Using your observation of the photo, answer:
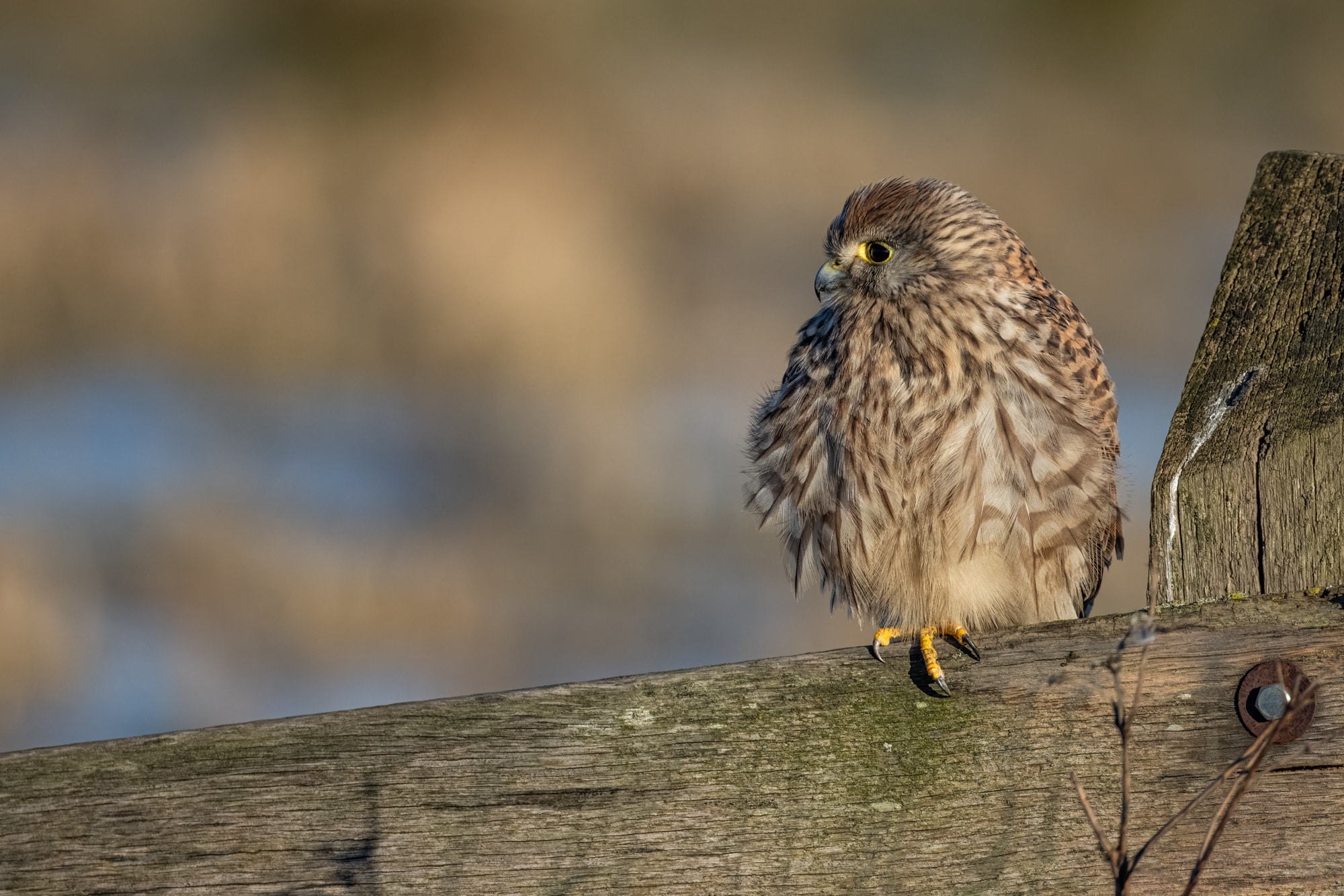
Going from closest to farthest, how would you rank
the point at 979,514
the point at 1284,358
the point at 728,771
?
the point at 728,771
the point at 1284,358
the point at 979,514

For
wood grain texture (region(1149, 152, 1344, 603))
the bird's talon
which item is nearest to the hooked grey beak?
wood grain texture (region(1149, 152, 1344, 603))

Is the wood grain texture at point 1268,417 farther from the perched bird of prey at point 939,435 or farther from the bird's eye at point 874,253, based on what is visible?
the bird's eye at point 874,253

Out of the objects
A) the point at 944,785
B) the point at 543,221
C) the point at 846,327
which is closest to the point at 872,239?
the point at 846,327

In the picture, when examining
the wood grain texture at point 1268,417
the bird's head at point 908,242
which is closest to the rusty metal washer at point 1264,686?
the wood grain texture at point 1268,417

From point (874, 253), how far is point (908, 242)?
87mm

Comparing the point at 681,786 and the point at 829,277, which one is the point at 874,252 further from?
the point at 681,786

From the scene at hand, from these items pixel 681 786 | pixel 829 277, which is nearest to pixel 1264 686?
pixel 681 786

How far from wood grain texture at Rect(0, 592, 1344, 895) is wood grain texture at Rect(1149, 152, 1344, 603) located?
11cm

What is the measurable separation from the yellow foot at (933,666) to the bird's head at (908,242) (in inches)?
59.5

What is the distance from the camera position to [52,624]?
355cm

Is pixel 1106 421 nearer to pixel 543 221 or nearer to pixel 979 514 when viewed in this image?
pixel 979 514

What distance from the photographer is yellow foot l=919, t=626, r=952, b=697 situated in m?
1.64

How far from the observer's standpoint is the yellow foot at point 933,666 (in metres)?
1.64

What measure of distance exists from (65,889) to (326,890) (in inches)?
12.6
